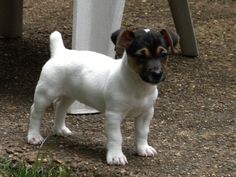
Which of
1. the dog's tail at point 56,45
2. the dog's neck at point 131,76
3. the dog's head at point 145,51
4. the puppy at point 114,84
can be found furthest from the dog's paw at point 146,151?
the dog's tail at point 56,45

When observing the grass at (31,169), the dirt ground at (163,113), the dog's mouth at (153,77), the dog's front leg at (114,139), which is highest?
the dog's mouth at (153,77)

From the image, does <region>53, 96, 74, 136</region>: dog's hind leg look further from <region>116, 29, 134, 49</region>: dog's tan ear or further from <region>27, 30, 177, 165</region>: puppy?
<region>116, 29, 134, 49</region>: dog's tan ear

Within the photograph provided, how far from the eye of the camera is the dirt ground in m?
2.90

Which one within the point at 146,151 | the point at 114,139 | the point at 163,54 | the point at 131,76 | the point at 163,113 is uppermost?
the point at 163,54

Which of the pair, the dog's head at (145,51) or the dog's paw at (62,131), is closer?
the dog's head at (145,51)

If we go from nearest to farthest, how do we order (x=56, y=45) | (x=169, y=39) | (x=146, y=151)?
1. (x=169, y=39)
2. (x=146, y=151)
3. (x=56, y=45)

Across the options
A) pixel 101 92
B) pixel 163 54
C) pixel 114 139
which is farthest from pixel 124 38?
pixel 114 139

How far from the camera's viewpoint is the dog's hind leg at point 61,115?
308 cm

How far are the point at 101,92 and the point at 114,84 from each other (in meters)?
0.09

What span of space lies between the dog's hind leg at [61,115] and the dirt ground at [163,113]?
37 mm

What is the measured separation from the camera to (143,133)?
9.50 ft

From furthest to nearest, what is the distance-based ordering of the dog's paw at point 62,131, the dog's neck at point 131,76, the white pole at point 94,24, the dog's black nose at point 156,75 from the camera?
Answer: 1. the white pole at point 94,24
2. the dog's paw at point 62,131
3. the dog's neck at point 131,76
4. the dog's black nose at point 156,75

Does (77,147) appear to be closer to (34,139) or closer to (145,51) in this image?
(34,139)

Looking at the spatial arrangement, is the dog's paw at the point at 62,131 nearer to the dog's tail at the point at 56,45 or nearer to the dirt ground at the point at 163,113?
the dirt ground at the point at 163,113
